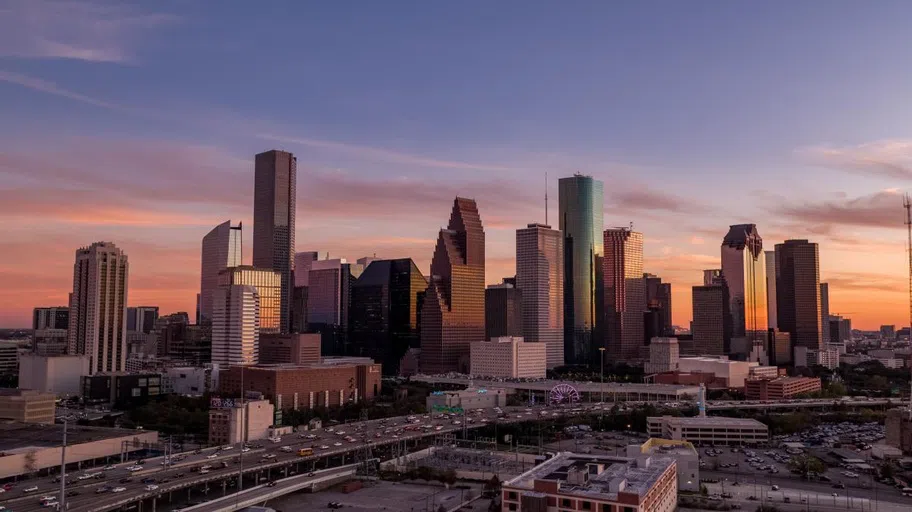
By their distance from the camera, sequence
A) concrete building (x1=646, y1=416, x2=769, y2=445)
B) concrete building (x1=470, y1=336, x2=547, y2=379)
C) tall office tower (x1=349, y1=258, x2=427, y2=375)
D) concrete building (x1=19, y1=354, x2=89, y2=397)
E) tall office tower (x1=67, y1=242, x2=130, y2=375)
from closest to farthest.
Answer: concrete building (x1=646, y1=416, x2=769, y2=445)
concrete building (x1=19, y1=354, x2=89, y2=397)
tall office tower (x1=67, y1=242, x2=130, y2=375)
concrete building (x1=470, y1=336, x2=547, y2=379)
tall office tower (x1=349, y1=258, x2=427, y2=375)

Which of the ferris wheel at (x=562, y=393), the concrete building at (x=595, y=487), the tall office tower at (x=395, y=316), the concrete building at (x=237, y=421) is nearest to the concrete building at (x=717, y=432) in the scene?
the ferris wheel at (x=562, y=393)

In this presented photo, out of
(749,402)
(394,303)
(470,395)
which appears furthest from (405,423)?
(394,303)

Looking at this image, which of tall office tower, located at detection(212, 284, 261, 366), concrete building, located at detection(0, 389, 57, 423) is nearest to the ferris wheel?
tall office tower, located at detection(212, 284, 261, 366)

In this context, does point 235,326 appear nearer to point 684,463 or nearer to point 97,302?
point 97,302

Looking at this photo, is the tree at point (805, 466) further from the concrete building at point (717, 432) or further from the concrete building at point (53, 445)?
the concrete building at point (53, 445)

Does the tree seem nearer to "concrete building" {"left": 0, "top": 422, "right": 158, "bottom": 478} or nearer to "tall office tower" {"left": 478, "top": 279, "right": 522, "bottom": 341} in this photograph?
"concrete building" {"left": 0, "top": 422, "right": 158, "bottom": 478}

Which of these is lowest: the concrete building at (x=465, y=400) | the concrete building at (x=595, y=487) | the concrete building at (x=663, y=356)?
the concrete building at (x=465, y=400)

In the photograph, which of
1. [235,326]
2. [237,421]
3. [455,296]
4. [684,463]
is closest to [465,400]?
[235,326]
